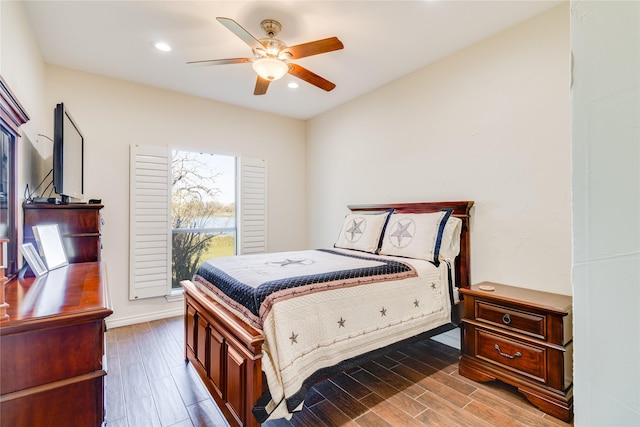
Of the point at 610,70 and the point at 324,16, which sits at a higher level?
the point at 324,16

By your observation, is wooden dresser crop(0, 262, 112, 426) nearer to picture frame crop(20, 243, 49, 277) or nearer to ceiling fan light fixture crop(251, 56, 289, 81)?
picture frame crop(20, 243, 49, 277)

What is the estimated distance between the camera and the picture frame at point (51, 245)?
202 cm

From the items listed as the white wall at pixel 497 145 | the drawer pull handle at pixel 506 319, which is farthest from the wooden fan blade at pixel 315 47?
the drawer pull handle at pixel 506 319

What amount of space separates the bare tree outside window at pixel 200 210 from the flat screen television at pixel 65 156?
3.98 ft

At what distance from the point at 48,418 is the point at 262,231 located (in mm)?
3542

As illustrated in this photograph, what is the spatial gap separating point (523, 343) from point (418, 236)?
1088mm

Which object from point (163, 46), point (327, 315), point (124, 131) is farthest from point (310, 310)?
point (124, 131)

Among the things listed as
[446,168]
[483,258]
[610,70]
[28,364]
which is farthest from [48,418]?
[446,168]

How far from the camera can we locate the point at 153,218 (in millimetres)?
3729

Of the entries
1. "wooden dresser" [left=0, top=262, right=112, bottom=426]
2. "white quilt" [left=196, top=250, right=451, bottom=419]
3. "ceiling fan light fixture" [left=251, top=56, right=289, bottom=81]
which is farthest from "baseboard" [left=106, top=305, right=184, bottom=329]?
"ceiling fan light fixture" [left=251, top=56, right=289, bottom=81]

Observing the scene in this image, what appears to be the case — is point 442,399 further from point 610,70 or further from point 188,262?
point 188,262

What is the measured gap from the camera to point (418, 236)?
2.82 meters

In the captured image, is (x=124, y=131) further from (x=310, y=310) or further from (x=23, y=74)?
(x=310, y=310)

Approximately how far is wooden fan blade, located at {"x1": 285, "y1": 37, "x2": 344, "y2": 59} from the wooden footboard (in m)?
1.89
